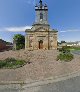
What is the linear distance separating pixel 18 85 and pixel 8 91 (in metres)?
1.26

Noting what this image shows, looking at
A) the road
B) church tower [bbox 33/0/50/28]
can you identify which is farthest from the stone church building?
the road

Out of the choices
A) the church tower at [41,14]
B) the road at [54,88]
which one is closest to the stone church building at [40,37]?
the church tower at [41,14]

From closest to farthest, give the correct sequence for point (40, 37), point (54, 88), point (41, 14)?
point (54, 88)
point (40, 37)
point (41, 14)

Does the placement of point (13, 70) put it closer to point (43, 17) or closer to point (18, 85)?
point (18, 85)

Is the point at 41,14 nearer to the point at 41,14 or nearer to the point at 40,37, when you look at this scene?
the point at 41,14

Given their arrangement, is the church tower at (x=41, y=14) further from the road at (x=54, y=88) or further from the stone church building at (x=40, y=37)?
the road at (x=54, y=88)

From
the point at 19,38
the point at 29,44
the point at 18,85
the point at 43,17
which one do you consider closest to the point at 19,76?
the point at 18,85

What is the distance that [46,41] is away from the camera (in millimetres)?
54531

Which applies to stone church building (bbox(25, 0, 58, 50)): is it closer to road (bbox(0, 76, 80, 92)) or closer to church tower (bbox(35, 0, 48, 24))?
church tower (bbox(35, 0, 48, 24))

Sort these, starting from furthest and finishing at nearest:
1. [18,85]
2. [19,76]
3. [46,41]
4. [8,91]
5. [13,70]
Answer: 1. [46,41]
2. [13,70]
3. [19,76]
4. [18,85]
5. [8,91]

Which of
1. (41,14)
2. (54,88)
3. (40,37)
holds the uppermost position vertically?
(41,14)

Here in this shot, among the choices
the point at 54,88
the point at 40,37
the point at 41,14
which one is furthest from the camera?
the point at 41,14

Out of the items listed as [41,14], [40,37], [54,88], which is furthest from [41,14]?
[54,88]

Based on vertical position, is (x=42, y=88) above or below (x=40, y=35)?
below
